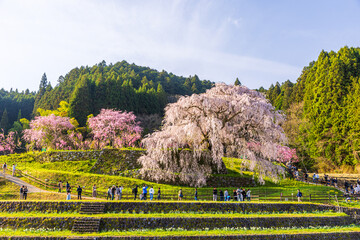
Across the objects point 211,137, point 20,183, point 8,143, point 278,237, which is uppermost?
point 211,137

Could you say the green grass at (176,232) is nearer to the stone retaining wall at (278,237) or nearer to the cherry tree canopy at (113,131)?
the stone retaining wall at (278,237)

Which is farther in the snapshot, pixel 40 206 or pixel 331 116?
pixel 331 116

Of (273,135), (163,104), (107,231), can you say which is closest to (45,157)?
(107,231)

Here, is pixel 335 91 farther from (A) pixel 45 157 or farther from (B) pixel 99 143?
(A) pixel 45 157

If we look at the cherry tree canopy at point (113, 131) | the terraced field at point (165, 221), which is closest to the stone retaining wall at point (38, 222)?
the terraced field at point (165, 221)

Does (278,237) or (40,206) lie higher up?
(40,206)

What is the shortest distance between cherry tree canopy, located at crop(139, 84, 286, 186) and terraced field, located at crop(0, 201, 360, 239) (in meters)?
6.74

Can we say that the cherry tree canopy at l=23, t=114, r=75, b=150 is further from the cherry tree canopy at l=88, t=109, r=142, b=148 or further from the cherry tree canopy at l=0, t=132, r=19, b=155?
the cherry tree canopy at l=0, t=132, r=19, b=155

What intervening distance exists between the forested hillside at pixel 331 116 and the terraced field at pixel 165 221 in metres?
27.4

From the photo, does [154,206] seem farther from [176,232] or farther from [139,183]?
[139,183]

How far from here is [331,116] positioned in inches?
1757

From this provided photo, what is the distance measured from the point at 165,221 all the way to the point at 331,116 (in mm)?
41375

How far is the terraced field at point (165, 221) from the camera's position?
13.9 m

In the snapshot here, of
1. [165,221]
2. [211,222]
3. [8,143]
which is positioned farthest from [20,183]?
[8,143]
